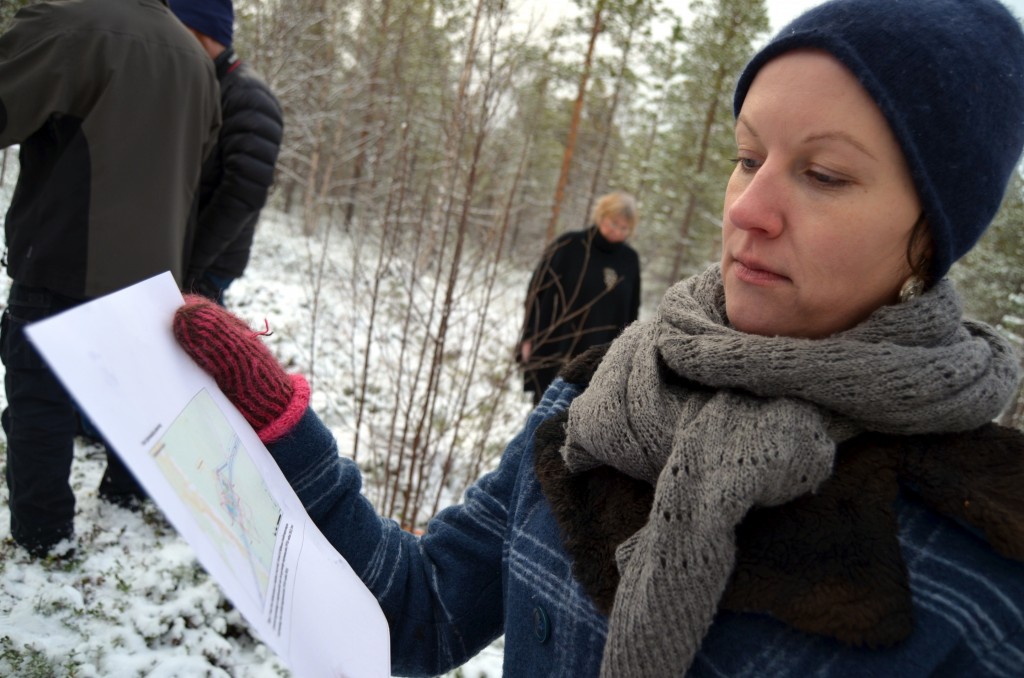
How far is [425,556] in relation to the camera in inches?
48.5

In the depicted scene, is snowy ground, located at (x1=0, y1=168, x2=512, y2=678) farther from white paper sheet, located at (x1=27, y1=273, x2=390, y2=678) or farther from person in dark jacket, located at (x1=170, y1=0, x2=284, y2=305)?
white paper sheet, located at (x1=27, y1=273, x2=390, y2=678)

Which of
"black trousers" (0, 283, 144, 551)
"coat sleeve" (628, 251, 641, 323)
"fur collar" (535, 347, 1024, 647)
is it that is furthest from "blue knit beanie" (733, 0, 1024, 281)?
"coat sleeve" (628, 251, 641, 323)

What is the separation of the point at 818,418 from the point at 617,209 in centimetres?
422

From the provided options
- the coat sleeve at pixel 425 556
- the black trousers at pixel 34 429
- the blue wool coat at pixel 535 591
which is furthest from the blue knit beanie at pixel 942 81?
the black trousers at pixel 34 429

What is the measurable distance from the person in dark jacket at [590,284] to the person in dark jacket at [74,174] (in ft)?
9.00

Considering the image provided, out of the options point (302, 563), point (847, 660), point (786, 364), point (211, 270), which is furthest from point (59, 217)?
point (847, 660)

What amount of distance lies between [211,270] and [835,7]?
3632 millimetres

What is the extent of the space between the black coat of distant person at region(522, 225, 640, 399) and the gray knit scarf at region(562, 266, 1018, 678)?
3.60m

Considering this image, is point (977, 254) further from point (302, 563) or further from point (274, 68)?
point (302, 563)

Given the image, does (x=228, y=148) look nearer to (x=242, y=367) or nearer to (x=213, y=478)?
(x=242, y=367)

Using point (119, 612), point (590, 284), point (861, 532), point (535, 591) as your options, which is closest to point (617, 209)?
point (590, 284)

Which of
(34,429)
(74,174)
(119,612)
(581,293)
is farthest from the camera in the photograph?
(581,293)

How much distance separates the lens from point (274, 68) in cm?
995

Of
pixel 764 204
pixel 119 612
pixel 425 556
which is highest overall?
pixel 764 204
